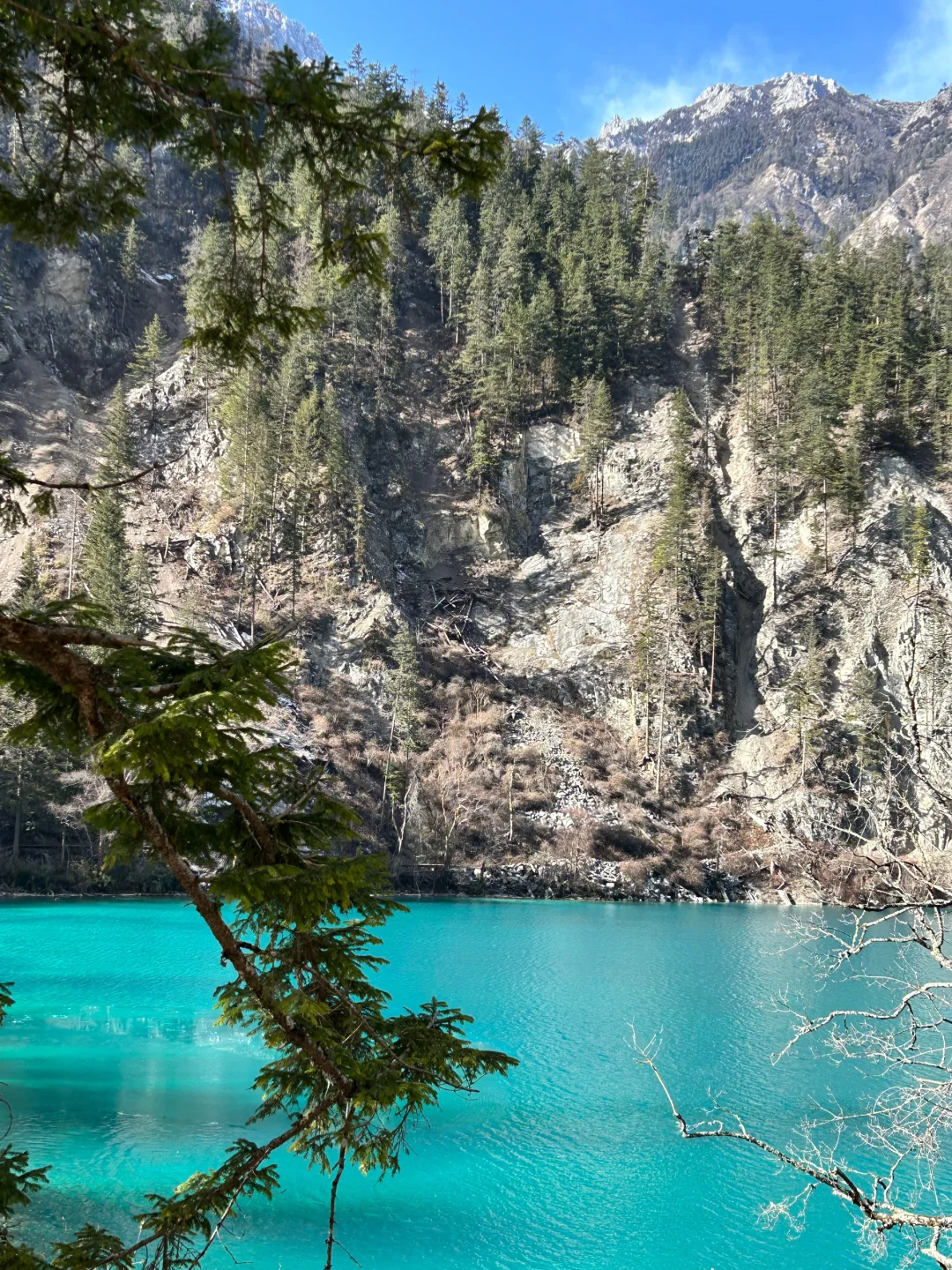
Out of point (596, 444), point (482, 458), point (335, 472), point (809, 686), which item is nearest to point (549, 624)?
point (482, 458)

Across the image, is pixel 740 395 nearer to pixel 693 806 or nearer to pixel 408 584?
pixel 408 584

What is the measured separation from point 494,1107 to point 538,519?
48105 millimetres

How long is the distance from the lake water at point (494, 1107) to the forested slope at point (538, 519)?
51.3 feet

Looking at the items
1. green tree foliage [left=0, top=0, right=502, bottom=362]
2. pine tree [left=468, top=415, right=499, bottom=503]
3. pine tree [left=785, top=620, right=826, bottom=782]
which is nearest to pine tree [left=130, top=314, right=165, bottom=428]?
pine tree [left=468, top=415, right=499, bottom=503]

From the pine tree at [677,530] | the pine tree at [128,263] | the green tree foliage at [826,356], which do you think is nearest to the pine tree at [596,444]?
the pine tree at [677,530]

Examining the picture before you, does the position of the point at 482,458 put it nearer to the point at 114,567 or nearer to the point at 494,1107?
the point at 114,567

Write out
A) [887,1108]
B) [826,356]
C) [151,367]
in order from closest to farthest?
[887,1108] < [151,367] < [826,356]

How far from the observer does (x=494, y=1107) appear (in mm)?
14914

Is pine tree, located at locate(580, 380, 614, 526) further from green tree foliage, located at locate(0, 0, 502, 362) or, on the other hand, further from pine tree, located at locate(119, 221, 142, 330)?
green tree foliage, located at locate(0, 0, 502, 362)

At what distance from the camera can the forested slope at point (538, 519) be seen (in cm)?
4238

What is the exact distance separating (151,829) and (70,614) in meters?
0.99

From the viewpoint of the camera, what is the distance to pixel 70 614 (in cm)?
305

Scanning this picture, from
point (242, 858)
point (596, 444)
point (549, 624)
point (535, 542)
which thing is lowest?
point (242, 858)

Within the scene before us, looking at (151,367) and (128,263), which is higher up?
(128,263)
